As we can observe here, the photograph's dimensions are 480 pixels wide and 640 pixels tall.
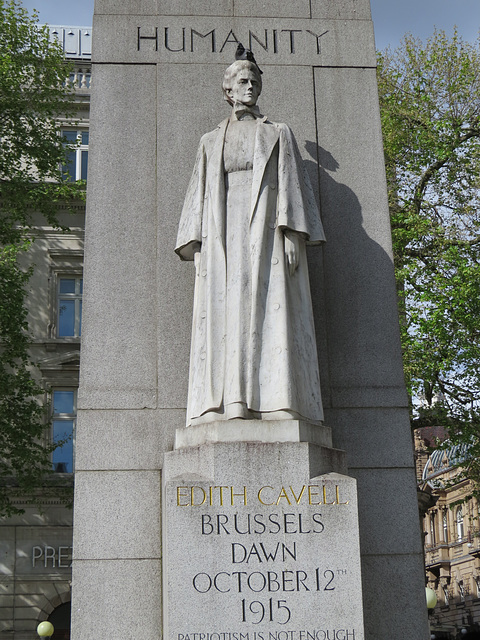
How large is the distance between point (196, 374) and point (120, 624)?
2.44m

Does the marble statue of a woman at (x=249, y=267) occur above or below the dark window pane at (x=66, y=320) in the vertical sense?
below

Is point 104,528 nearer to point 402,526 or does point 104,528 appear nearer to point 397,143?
point 402,526

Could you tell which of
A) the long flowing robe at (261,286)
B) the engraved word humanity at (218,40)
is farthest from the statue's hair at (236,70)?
the engraved word humanity at (218,40)

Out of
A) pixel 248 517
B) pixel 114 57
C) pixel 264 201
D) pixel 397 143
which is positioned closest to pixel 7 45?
pixel 397 143

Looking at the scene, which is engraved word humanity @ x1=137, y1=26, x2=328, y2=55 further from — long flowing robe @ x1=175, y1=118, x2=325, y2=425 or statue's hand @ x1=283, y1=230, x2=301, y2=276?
statue's hand @ x1=283, y1=230, x2=301, y2=276

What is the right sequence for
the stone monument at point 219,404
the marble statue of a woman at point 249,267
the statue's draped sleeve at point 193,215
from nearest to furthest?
the stone monument at point 219,404
the marble statue of a woman at point 249,267
the statue's draped sleeve at point 193,215

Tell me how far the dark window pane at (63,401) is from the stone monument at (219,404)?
25458 millimetres

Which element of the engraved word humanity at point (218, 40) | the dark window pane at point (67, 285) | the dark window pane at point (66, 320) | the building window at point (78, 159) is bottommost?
the engraved word humanity at point (218, 40)

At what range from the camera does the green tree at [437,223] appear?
2594 centimetres

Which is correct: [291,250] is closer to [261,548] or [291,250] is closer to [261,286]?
[261,286]

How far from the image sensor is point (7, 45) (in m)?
29.4

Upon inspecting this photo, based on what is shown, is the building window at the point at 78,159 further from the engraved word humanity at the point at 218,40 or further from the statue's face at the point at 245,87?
the statue's face at the point at 245,87

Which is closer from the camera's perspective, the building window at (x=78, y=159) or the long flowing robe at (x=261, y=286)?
the long flowing robe at (x=261, y=286)

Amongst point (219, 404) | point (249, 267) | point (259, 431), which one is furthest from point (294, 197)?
point (259, 431)
